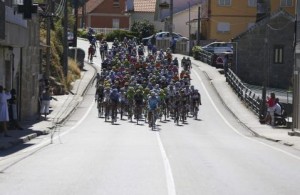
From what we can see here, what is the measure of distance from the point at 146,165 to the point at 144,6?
8937cm

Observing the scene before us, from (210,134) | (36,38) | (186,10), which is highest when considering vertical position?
(186,10)

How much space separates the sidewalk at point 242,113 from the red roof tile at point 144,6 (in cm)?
3934

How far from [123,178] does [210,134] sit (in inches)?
703

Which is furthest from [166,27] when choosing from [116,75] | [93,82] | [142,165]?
[142,165]

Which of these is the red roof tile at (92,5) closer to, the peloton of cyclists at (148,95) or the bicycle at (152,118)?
the peloton of cyclists at (148,95)

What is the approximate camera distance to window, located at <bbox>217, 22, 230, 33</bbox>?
8081cm

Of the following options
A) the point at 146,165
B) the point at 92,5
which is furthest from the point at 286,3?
the point at 146,165

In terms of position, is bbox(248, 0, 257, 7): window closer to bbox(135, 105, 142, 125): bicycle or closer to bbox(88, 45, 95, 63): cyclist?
bbox(88, 45, 95, 63): cyclist

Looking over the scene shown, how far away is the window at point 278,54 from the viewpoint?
194 feet

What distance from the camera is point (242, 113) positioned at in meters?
43.8

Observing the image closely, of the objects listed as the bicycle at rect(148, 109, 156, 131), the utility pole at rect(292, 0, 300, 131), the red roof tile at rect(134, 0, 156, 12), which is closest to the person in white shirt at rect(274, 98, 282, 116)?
the utility pole at rect(292, 0, 300, 131)

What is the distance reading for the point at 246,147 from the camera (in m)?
25.6

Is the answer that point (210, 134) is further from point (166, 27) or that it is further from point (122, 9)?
point (122, 9)

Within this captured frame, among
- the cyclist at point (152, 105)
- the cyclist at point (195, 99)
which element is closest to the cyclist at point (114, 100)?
the cyclist at point (152, 105)
